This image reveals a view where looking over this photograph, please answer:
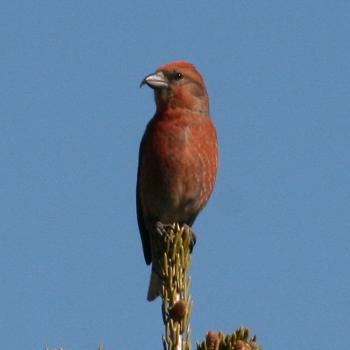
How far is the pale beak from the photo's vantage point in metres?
6.47

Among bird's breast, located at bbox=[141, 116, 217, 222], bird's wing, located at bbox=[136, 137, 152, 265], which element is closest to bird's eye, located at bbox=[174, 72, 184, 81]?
bird's breast, located at bbox=[141, 116, 217, 222]

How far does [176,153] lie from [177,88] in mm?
673

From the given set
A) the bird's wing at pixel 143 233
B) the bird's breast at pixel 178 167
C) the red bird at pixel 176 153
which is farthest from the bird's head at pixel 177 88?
the bird's wing at pixel 143 233

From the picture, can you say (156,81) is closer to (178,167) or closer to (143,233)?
(178,167)

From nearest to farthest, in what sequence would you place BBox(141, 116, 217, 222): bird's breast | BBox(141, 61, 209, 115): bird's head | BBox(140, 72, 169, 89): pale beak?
BBox(141, 116, 217, 222): bird's breast → BBox(140, 72, 169, 89): pale beak → BBox(141, 61, 209, 115): bird's head

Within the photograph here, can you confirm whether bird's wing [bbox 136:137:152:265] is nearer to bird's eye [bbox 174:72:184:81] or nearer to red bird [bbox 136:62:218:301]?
red bird [bbox 136:62:218:301]

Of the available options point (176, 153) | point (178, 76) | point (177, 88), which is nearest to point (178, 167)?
point (176, 153)

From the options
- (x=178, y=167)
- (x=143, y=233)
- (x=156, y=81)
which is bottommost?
(x=143, y=233)

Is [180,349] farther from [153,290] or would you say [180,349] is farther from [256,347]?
[153,290]

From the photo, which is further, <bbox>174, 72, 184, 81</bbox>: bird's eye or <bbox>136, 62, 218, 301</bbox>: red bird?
<bbox>174, 72, 184, 81</bbox>: bird's eye

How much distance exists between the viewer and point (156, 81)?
6.59 m

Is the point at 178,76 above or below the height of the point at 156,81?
above

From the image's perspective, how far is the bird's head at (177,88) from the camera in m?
6.67

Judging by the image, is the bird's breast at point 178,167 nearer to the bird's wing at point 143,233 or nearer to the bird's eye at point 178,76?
the bird's wing at point 143,233
